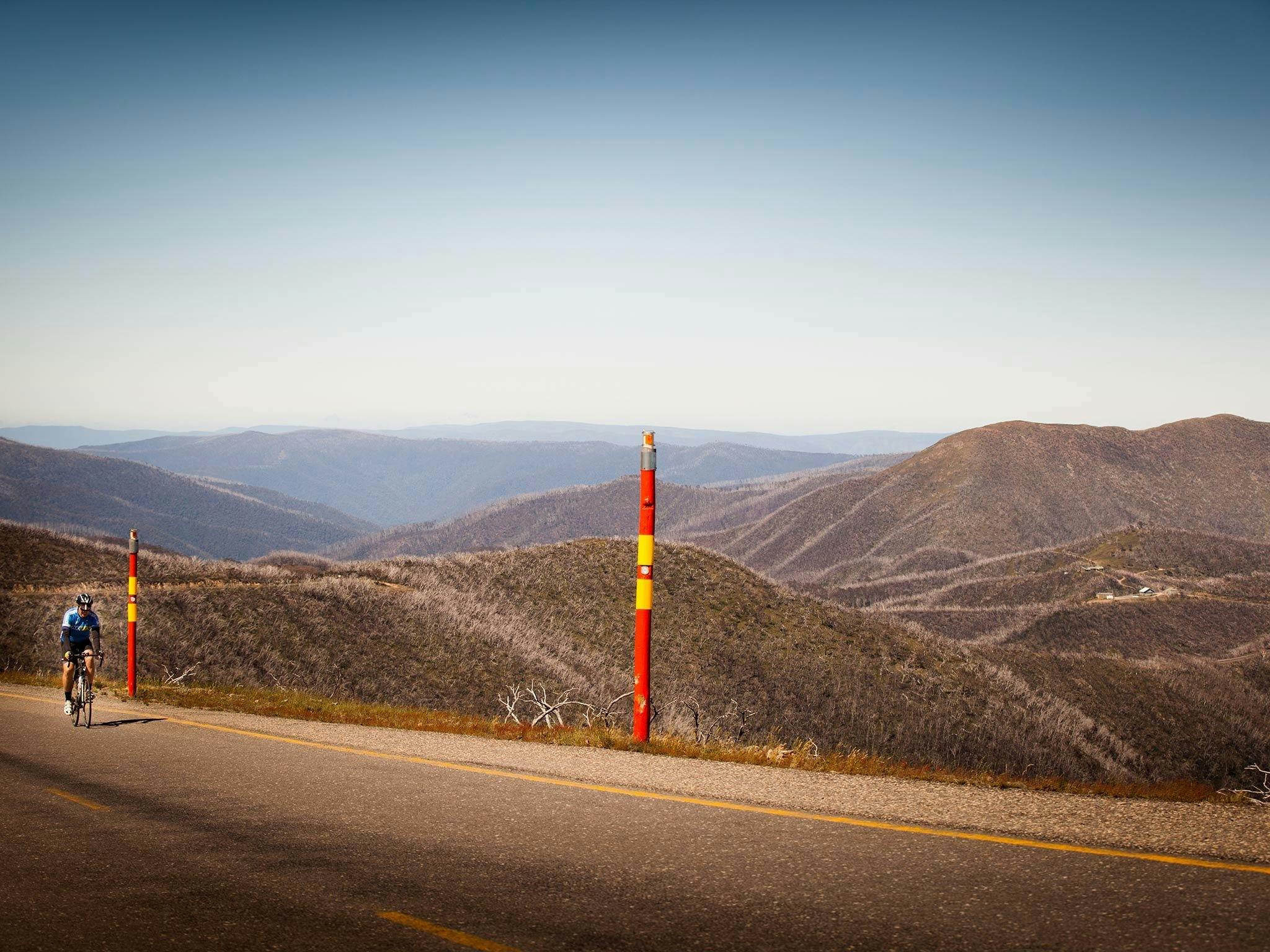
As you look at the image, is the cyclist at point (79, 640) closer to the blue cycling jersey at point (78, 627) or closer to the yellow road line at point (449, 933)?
the blue cycling jersey at point (78, 627)

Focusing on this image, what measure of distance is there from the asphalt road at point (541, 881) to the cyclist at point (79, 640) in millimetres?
6385

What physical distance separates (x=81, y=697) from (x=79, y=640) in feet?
4.76

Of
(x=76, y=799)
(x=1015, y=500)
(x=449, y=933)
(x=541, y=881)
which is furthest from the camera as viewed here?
(x=1015, y=500)

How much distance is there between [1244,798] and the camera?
315 inches

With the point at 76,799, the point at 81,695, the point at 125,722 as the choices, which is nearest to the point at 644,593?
the point at 76,799

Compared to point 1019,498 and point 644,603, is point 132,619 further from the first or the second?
point 1019,498

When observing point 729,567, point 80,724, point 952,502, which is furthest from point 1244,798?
point 952,502

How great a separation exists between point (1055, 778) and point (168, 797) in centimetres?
768

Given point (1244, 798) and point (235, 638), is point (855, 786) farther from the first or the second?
point (235, 638)

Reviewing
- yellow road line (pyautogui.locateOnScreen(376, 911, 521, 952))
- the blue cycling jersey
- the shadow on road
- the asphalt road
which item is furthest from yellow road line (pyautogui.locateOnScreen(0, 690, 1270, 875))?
the blue cycling jersey

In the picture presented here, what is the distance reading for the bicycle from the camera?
1356 centimetres

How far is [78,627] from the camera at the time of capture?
15125 mm

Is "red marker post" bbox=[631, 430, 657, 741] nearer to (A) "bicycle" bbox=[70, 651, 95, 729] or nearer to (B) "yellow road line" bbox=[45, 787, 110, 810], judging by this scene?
(B) "yellow road line" bbox=[45, 787, 110, 810]

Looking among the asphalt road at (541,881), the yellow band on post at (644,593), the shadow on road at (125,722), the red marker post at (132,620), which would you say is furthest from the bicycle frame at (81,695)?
the yellow band on post at (644,593)
